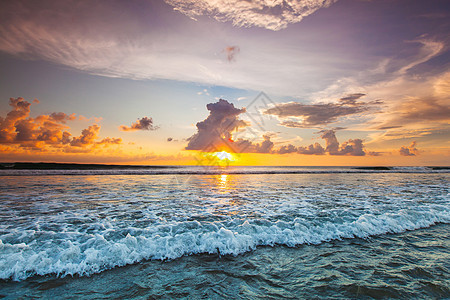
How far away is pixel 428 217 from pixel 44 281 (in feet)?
50.2

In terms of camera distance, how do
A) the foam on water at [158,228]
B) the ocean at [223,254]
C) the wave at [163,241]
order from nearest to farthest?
the ocean at [223,254]
the wave at [163,241]
the foam on water at [158,228]

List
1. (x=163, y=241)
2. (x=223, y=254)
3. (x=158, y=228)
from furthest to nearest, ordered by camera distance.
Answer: (x=158, y=228) → (x=163, y=241) → (x=223, y=254)

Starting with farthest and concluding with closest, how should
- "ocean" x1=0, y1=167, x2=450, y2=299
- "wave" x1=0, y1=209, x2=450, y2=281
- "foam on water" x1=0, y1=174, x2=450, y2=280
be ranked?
"foam on water" x1=0, y1=174, x2=450, y2=280
"wave" x1=0, y1=209, x2=450, y2=281
"ocean" x1=0, y1=167, x2=450, y2=299

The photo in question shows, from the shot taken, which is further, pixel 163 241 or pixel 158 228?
pixel 158 228

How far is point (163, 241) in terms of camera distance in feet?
23.0

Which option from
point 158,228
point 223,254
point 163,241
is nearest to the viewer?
point 223,254

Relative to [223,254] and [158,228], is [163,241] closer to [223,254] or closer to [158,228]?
[158,228]

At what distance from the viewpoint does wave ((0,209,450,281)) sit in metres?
5.66

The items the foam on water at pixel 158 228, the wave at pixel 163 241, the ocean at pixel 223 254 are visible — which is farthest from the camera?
the foam on water at pixel 158 228

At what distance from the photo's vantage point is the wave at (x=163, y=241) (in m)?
5.66

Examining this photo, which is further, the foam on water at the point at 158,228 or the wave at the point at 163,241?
the foam on water at the point at 158,228

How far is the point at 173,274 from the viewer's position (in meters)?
5.33

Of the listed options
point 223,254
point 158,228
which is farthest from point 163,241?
point 223,254

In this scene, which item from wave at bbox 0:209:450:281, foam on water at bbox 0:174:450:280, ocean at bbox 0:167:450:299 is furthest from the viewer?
foam on water at bbox 0:174:450:280
